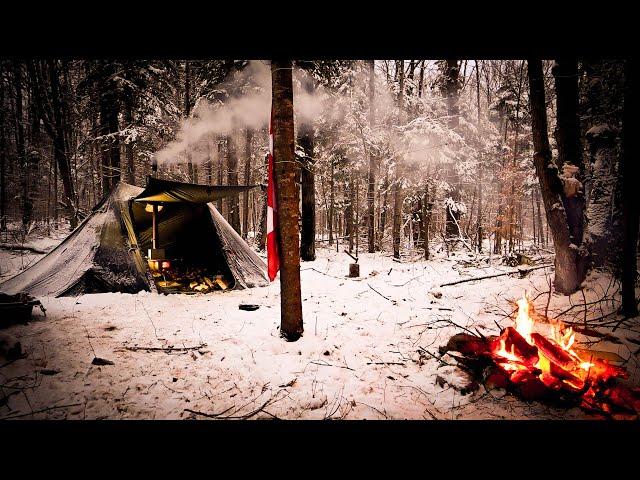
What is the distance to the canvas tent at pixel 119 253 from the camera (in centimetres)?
605

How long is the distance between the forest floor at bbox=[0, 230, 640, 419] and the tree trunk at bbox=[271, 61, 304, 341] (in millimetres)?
419

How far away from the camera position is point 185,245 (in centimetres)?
936

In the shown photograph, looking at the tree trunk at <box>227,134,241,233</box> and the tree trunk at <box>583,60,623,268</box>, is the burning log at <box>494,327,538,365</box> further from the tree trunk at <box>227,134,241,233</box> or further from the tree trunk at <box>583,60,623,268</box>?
the tree trunk at <box>227,134,241,233</box>

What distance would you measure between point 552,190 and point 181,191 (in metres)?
7.72

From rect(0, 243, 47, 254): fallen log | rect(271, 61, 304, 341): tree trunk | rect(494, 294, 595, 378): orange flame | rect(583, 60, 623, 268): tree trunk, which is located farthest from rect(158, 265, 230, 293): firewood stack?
rect(583, 60, 623, 268): tree trunk

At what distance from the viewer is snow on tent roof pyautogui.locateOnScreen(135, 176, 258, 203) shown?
20.9 ft

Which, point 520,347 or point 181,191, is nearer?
point 520,347

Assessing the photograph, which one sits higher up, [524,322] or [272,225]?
[272,225]

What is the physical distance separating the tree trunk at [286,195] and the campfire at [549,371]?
7.29 feet

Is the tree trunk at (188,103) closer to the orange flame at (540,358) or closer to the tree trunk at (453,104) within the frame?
the tree trunk at (453,104)

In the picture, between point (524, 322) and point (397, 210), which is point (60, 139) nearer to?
point (397, 210)

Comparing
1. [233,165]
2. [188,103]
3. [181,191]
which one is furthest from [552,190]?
[233,165]

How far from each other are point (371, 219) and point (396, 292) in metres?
7.27

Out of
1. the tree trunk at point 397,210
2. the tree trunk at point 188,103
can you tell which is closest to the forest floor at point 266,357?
the tree trunk at point 397,210
